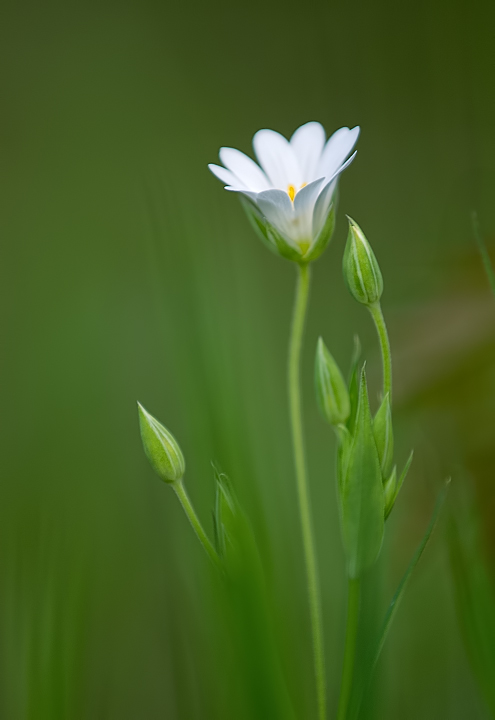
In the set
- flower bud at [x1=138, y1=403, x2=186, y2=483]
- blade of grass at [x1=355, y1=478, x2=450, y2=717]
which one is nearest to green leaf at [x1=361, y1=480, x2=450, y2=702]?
blade of grass at [x1=355, y1=478, x2=450, y2=717]

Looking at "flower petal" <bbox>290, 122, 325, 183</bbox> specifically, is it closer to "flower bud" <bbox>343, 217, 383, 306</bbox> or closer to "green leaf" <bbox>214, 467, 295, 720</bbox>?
"flower bud" <bbox>343, 217, 383, 306</bbox>

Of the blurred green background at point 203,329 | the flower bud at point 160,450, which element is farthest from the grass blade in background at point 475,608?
the flower bud at point 160,450

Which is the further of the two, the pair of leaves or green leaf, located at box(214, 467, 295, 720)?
the pair of leaves

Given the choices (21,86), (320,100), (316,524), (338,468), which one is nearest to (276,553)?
(338,468)

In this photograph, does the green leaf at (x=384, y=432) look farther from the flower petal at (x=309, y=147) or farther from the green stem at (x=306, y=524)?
the flower petal at (x=309, y=147)

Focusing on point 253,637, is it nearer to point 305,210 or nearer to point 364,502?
point 364,502

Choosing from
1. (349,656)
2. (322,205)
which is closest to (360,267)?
(322,205)
